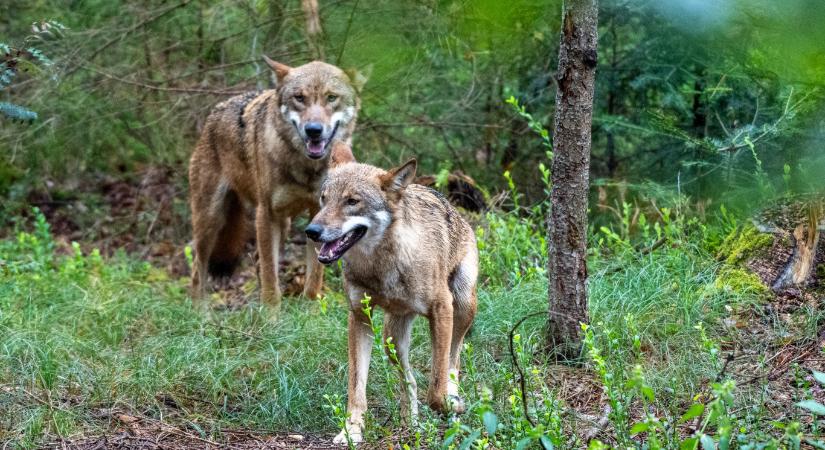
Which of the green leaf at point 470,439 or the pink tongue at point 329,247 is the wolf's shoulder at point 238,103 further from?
the green leaf at point 470,439

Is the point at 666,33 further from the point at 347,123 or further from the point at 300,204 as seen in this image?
the point at 300,204

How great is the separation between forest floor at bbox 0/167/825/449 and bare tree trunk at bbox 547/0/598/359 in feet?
0.90

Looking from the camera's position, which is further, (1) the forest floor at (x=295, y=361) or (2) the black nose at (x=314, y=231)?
(1) the forest floor at (x=295, y=361)

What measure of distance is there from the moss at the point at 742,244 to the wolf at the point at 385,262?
2.31m

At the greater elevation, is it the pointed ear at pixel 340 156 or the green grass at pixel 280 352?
the pointed ear at pixel 340 156

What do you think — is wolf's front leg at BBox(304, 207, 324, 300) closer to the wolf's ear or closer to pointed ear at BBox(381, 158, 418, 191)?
the wolf's ear

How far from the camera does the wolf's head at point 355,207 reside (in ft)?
16.1

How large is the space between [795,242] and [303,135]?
3.73 metres

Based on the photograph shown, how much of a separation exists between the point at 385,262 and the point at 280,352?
1.38 meters

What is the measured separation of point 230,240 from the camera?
28.7 feet

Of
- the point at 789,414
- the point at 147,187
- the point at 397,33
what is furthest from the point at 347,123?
the point at 147,187

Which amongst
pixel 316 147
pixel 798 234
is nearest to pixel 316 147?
pixel 316 147

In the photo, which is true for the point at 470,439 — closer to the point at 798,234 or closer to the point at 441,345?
the point at 441,345

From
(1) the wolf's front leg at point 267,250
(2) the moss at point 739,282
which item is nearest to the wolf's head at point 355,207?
(2) the moss at point 739,282
